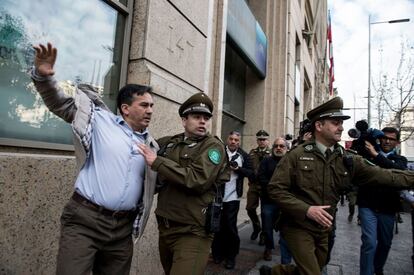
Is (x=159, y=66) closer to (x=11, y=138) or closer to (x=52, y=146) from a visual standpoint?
(x=52, y=146)

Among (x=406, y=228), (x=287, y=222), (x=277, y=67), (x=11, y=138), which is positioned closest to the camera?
(x=11, y=138)

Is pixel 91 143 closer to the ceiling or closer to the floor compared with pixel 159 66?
closer to the floor

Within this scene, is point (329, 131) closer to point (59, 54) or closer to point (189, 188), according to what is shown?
point (189, 188)

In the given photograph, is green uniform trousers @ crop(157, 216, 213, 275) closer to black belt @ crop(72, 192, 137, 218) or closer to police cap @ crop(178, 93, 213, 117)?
black belt @ crop(72, 192, 137, 218)

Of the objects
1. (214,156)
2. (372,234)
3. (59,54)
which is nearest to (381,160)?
(372,234)

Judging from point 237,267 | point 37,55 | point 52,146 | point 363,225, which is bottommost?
point 237,267

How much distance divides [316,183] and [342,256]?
11.0 ft

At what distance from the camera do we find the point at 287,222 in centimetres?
296

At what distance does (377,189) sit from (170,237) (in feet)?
8.99

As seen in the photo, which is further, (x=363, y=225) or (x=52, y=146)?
(x=363, y=225)

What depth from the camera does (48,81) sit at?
186 centimetres

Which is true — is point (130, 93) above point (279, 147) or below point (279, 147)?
above

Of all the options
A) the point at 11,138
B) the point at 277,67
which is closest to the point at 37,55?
the point at 11,138

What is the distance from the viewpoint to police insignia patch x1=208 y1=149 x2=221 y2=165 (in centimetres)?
247
